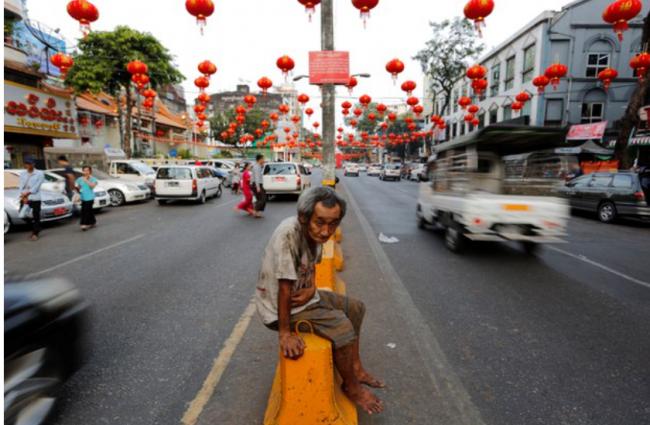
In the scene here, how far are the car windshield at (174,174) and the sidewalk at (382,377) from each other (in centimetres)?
1167

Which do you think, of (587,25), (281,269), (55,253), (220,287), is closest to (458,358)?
(281,269)

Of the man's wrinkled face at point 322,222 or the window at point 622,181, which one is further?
the window at point 622,181

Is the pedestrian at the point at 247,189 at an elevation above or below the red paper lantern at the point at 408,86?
below

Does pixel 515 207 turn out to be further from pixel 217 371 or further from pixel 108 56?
pixel 108 56

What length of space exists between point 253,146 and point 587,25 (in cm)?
4709

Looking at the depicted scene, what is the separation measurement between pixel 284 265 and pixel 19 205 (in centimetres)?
966

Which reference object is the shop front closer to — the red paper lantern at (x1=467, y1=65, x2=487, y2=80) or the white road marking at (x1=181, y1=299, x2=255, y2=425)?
the white road marking at (x1=181, y1=299, x2=255, y2=425)

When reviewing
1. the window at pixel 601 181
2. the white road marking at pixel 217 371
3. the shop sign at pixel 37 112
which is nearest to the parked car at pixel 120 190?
the shop sign at pixel 37 112

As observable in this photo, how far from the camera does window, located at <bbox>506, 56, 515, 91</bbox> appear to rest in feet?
87.9

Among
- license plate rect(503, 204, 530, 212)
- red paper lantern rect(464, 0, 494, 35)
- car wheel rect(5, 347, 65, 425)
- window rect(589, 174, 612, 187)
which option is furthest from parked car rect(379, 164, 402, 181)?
car wheel rect(5, 347, 65, 425)

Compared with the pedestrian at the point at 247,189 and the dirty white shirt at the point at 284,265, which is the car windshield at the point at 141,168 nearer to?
the pedestrian at the point at 247,189

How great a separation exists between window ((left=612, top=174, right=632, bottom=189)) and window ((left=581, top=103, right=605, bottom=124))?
1506 centimetres

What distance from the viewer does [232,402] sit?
8.83ft

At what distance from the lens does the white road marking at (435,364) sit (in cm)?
259
